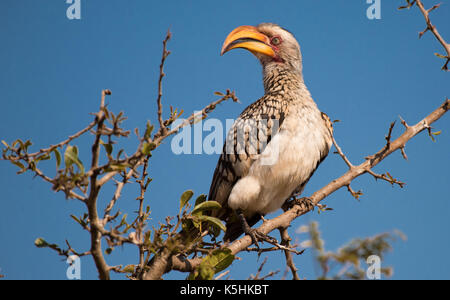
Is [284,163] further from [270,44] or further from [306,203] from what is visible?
[270,44]

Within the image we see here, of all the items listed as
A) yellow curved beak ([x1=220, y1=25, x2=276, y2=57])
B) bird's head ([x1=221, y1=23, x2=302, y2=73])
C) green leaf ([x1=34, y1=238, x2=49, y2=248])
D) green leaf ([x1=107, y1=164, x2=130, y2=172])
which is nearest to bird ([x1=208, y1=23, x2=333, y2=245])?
yellow curved beak ([x1=220, y1=25, x2=276, y2=57])

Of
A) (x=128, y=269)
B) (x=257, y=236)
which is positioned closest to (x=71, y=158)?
(x=128, y=269)

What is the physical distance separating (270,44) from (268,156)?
2.00 metres

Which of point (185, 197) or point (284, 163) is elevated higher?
point (284, 163)

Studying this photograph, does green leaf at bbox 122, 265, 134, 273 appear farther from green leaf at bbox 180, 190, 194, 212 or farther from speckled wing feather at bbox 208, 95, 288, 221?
speckled wing feather at bbox 208, 95, 288, 221

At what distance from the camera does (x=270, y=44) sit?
20.2 ft

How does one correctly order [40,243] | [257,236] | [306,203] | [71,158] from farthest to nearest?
[306,203] → [257,236] → [40,243] → [71,158]

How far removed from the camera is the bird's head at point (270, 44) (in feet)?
19.7
